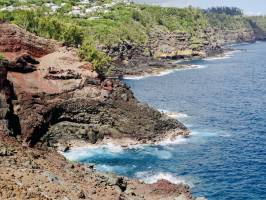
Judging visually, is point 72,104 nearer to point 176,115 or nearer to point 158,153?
point 158,153

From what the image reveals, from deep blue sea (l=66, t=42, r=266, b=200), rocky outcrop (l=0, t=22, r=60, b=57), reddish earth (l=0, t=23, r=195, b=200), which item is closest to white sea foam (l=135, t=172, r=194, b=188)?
deep blue sea (l=66, t=42, r=266, b=200)

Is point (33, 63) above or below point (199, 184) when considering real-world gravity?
above

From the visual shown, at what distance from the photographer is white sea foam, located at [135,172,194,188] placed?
88.1 metres

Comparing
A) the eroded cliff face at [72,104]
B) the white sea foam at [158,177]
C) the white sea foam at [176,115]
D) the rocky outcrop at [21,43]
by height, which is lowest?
the white sea foam at [176,115]

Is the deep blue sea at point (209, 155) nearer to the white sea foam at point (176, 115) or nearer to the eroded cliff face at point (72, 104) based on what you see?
the white sea foam at point (176, 115)

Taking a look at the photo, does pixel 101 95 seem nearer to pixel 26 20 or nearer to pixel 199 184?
pixel 199 184

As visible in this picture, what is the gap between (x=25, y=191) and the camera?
181 ft

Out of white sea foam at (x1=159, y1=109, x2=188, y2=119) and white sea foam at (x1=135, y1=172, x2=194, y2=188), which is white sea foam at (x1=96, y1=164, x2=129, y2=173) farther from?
white sea foam at (x1=159, y1=109, x2=188, y2=119)

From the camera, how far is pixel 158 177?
9062cm

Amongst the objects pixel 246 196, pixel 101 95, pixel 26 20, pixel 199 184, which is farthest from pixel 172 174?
pixel 26 20

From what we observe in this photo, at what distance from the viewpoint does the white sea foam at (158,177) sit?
289 ft

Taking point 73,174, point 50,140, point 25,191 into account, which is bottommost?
point 50,140

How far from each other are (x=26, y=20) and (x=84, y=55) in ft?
185

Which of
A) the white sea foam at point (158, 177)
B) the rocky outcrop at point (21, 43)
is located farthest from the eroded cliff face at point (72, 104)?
the white sea foam at point (158, 177)
